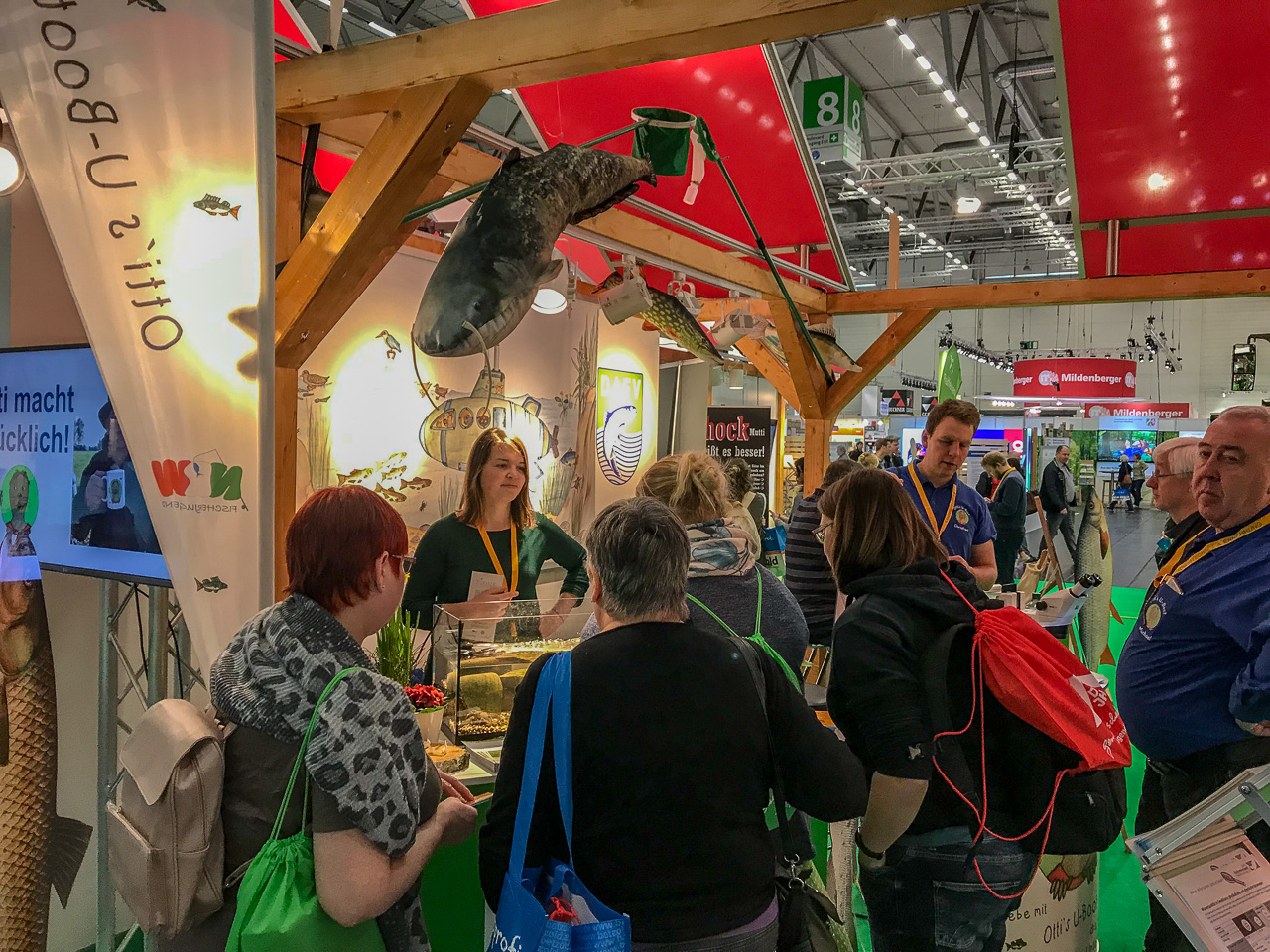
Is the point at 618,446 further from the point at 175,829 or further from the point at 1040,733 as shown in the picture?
the point at 175,829

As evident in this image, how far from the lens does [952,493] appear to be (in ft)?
13.5

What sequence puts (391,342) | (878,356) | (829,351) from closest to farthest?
(391,342)
(829,351)
(878,356)

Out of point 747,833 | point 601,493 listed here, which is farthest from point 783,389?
point 747,833

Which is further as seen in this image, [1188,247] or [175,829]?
[1188,247]

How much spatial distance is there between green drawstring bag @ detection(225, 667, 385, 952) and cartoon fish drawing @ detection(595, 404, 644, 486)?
5.85 metres

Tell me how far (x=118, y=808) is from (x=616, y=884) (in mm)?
843

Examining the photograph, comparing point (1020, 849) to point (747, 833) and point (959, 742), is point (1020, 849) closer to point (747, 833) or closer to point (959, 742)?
point (959, 742)

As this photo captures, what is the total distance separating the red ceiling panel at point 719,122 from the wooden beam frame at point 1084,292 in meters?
0.78

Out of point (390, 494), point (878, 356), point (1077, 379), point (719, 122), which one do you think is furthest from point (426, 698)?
point (1077, 379)

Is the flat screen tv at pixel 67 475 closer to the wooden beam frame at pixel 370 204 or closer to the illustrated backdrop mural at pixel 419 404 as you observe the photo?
the wooden beam frame at pixel 370 204

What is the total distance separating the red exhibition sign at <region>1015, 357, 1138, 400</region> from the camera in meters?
19.5

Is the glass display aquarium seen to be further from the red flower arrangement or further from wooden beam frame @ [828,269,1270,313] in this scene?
wooden beam frame @ [828,269,1270,313]

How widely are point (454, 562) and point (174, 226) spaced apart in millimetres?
1646

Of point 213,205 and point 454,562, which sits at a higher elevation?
point 213,205
